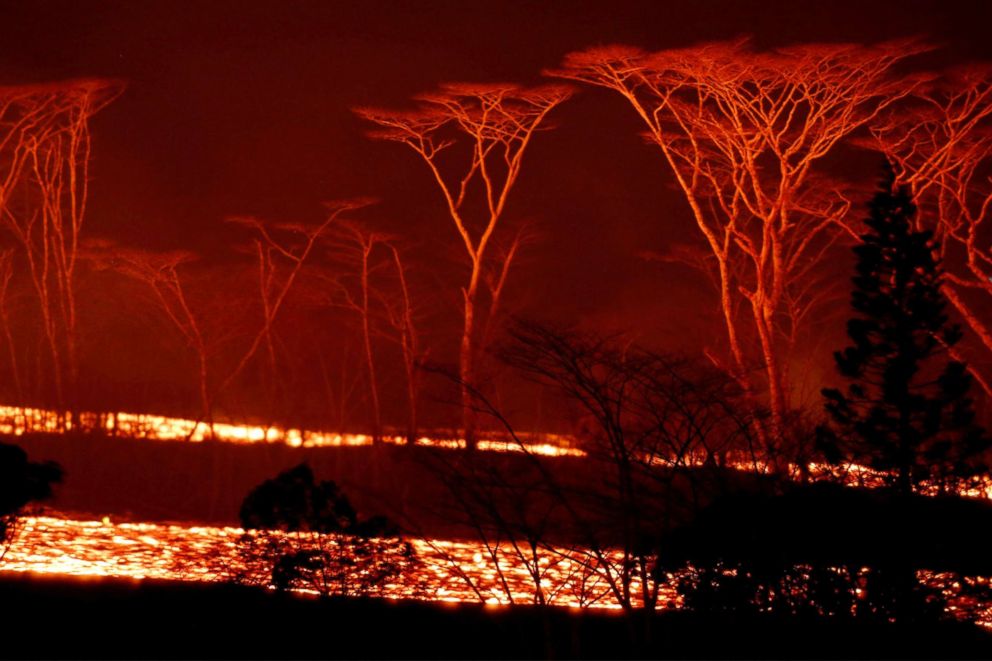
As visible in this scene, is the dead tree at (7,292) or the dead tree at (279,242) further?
the dead tree at (7,292)

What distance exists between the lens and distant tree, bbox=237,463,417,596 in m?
12.5

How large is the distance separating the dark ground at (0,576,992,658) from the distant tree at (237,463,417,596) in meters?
1.06

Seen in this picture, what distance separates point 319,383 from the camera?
43.8 m

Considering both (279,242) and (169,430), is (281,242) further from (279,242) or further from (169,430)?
(169,430)

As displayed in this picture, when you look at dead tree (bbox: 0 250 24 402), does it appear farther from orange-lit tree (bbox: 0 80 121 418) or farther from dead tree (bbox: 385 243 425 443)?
dead tree (bbox: 385 243 425 443)

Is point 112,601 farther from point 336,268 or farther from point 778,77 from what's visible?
point 336,268

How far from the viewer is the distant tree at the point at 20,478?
10.7m

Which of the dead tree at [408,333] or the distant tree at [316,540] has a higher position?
the dead tree at [408,333]

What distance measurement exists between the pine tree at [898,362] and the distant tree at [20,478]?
32.2 ft

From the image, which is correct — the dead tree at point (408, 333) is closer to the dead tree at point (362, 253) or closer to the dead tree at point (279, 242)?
the dead tree at point (362, 253)

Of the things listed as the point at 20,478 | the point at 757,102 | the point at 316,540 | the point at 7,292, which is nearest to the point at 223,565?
the point at 316,540

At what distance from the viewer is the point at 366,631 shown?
10773 mm

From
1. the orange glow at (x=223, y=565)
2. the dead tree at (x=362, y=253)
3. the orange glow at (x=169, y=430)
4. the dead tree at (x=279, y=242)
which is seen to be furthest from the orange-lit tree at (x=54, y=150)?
the orange glow at (x=223, y=565)

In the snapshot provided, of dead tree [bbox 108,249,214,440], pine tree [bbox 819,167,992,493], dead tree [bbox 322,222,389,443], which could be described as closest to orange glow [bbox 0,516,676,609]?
pine tree [bbox 819,167,992,493]
